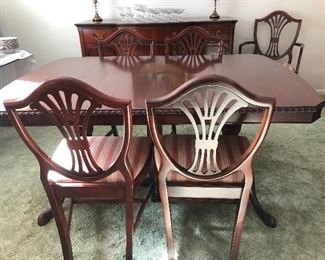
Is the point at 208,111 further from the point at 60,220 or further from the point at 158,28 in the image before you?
the point at 158,28

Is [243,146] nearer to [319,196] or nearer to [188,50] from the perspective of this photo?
[319,196]

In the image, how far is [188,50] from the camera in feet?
7.10

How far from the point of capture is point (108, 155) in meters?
1.35

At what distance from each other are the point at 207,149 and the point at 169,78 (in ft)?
1.91

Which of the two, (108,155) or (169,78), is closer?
(108,155)

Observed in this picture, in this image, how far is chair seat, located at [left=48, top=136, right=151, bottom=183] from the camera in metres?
1.25

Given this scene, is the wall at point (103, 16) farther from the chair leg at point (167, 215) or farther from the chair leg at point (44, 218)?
the chair leg at point (167, 215)

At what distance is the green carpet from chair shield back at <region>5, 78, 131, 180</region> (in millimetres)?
529

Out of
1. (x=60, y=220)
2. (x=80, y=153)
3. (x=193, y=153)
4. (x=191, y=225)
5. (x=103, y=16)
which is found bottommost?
(x=191, y=225)

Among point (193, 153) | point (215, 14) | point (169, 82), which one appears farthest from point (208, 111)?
point (215, 14)

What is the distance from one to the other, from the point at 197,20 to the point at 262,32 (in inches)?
33.5

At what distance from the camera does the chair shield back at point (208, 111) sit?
0.96m

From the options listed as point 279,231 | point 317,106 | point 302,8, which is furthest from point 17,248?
point 302,8

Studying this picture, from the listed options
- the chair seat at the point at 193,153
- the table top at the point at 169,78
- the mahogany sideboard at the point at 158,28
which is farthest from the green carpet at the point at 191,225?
the mahogany sideboard at the point at 158,28
